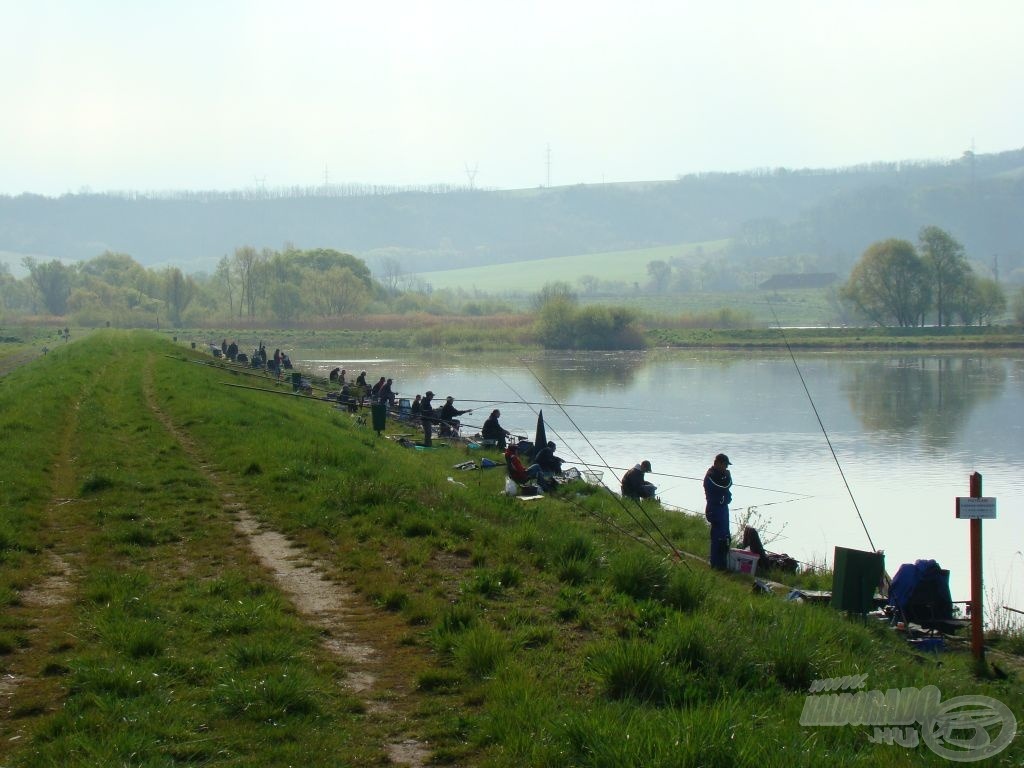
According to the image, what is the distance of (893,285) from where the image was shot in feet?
284

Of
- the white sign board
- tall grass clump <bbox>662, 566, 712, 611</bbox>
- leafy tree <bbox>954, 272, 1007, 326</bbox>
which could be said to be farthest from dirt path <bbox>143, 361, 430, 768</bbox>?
leafy tree <bbox>954, 272, 1007, 326</bbox>

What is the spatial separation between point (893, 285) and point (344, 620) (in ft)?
286

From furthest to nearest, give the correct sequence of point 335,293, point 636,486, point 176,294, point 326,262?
point 326,262, point 176,294, point 335,293, point 636,486

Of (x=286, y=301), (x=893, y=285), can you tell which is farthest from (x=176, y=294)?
(x=893, y=285)

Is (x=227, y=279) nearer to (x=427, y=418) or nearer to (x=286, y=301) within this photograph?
(x=286, y=301)

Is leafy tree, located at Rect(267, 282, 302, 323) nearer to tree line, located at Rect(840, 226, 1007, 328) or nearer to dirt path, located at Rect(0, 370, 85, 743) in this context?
tree line, located at Rect(840, 226, 1007, 328)

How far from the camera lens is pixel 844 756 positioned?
4.55 meters

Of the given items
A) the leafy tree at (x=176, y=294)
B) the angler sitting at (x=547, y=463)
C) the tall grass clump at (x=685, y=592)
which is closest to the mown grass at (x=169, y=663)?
the tall grass clump at (x=685, y=592)

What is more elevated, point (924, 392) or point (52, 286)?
point (52, 286)

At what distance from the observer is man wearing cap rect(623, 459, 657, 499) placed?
16.4m

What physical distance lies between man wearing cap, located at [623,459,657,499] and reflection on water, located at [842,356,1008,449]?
51.2ft

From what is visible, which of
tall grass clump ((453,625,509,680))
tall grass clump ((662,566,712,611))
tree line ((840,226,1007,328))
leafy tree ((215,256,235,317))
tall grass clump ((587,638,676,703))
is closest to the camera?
tall grass clump ((587,638,676,703))

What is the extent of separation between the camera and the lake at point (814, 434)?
59.9 feet

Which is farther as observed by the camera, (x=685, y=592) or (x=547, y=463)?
(x=547, y=463)
